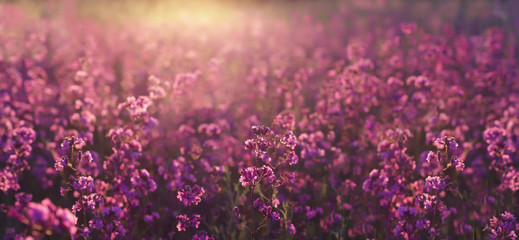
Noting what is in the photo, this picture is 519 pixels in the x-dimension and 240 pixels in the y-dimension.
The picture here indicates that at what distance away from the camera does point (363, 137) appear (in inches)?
198

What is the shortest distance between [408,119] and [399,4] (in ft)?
46.4

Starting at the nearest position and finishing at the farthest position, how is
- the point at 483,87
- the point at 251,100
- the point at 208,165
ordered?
the point at 208,165, the point at 483,87, the point at 251,100

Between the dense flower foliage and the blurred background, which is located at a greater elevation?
the blurred background

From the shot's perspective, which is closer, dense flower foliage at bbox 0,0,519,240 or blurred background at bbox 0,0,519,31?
dense flower foliage at bbox 0,0,519,240

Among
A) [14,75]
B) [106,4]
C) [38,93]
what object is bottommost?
[38,93]

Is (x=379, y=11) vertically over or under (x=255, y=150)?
over

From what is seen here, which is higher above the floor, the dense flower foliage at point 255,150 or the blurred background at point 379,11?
the blurred background at point 379,11

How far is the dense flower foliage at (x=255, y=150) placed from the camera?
3328 mm

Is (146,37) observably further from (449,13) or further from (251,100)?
(449,13)

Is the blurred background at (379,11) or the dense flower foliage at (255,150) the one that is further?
the blurred background at (379,11)

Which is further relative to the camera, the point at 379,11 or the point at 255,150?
the point at 379,11

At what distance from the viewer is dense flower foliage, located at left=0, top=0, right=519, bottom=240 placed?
10.9ft

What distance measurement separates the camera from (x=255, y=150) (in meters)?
3.05

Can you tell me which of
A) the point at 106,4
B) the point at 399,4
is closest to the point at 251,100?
the point at 399,4
